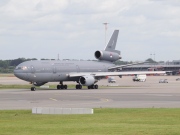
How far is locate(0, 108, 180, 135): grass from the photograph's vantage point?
2425 cm

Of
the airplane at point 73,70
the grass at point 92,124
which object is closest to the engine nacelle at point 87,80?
the airplane at point 73,70

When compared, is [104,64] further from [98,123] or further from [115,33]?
[98,123]

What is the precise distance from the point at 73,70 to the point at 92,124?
58.6 meters

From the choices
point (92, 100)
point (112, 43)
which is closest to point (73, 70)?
point (112, 43)

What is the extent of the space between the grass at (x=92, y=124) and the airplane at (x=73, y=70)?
45116 mm

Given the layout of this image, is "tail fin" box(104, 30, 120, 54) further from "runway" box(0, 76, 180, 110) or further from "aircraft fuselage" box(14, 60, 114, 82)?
"runway" box(0, 76, 180, 110)

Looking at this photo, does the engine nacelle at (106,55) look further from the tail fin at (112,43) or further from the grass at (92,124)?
the grass at (92,124)

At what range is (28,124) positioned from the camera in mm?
27844

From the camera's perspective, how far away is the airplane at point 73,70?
3125 inches

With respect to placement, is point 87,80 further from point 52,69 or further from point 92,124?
point 92,124

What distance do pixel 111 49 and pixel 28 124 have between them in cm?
6830

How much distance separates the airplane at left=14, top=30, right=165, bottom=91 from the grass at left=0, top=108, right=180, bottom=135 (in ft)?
148

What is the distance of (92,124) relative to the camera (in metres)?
27.6

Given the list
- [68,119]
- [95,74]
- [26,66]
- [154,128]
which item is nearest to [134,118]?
[68,119]
